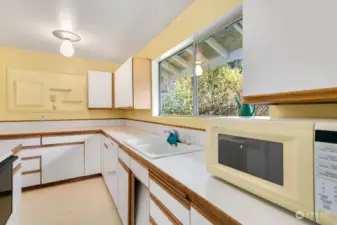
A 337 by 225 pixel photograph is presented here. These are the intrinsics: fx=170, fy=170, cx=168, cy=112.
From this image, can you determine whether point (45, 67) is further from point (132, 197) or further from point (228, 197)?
point (228, 197)

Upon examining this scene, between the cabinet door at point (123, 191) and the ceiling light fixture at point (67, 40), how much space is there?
1.63 m

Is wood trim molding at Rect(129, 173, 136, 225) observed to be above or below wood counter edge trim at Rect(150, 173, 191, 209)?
below

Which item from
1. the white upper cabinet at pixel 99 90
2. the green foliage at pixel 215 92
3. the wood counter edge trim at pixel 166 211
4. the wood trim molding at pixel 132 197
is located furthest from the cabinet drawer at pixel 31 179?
the wood counter edge trim at pixel 166 211

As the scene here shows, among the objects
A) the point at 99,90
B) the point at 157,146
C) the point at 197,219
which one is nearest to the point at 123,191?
the point at 157,146

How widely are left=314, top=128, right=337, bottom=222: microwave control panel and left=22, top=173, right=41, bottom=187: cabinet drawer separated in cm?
328

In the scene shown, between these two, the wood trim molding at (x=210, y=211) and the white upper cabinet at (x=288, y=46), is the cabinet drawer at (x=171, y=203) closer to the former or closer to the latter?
the wood trim molding at (x=210, y=211)

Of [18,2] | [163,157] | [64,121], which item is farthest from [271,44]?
[64,121]

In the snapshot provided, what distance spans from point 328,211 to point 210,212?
1.14 ft

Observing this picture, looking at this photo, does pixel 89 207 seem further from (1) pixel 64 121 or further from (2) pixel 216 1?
(2) pixel 216 1

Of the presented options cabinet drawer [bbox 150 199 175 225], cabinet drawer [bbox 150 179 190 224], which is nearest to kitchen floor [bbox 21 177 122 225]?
cabinet drawer [bbox 150 199 175 225]

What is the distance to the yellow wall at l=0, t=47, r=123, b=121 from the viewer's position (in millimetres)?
2850

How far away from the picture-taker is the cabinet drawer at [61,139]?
8.71ft

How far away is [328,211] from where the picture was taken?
0.46 metres

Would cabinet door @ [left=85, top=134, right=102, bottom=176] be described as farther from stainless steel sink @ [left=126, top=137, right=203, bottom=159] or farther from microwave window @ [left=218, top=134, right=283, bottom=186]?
microwave window @ [left=218, top=134, right=283, bottom=186]
